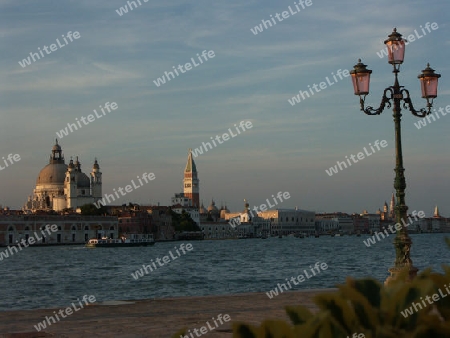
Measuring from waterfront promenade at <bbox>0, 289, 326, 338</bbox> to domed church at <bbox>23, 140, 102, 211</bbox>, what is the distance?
340ft

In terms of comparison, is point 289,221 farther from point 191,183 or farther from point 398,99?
point 398,99

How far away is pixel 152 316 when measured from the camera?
27.3 ft

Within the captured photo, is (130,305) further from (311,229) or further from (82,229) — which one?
(311,229)

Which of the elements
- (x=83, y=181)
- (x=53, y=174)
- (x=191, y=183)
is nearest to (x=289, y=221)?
(x=191, y=183)

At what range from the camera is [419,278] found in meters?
1.93

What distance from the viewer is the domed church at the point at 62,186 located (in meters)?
111

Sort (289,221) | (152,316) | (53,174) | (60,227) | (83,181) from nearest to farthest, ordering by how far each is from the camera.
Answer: (152,316) → (60,227) → (83,181) → (53,174) → (289,221)

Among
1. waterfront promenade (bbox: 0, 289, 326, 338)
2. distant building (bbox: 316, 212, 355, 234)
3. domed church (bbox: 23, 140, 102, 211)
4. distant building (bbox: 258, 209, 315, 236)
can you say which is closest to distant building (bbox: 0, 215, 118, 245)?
domed church (bbox: 23, 140, 102, 211)

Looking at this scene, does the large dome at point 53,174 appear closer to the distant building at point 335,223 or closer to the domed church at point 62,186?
the domed church at point 62,186

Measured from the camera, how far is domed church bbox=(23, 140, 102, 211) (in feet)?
366

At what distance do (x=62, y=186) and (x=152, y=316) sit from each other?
361ft

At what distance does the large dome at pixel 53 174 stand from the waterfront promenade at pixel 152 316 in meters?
108

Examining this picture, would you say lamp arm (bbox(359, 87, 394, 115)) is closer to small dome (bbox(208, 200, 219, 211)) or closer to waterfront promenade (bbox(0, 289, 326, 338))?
waterfront promenade (bbox(0, 289, 326, 338))

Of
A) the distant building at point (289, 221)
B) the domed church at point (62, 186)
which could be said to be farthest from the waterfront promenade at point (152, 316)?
the distant building at point (289, 221)
